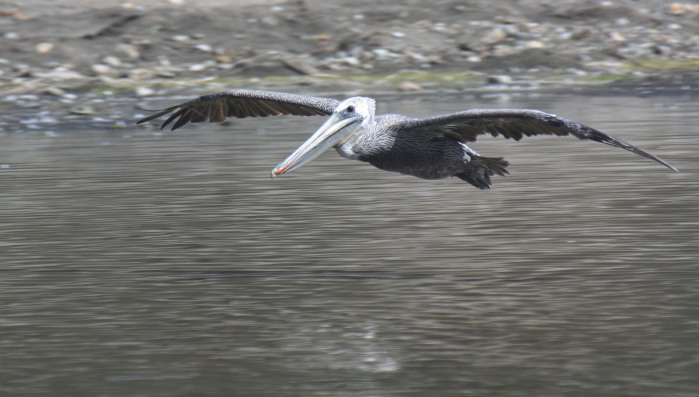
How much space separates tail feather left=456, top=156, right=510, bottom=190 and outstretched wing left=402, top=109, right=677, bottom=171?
245mm

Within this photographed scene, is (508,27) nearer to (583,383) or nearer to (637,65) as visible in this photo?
(637,65)

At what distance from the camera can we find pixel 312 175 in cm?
1385

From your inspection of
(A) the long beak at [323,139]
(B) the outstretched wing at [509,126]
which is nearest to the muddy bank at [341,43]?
(A) the long beak at [323,139]

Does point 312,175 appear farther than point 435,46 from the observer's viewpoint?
No

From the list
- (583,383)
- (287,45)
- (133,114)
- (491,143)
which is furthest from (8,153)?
(583,383)

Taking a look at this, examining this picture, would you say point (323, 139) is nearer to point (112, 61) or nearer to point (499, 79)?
point (499, 79)

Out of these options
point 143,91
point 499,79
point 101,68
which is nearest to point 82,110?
point 143,91

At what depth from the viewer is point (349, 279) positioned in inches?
338

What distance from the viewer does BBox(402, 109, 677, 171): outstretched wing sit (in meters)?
8.23

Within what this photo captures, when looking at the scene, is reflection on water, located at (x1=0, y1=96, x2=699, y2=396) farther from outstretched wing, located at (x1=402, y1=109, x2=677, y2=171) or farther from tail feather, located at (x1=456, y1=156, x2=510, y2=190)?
outstretched wing, located at (x1=402, y1=109, x2=677, y2=171)

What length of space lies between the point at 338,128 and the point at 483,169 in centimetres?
109

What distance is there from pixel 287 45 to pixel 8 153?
7.55 metres

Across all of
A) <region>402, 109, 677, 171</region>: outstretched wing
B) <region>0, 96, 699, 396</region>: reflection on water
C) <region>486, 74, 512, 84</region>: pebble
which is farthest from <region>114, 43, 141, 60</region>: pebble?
<region>402, 109, 677, 171</region>: outstretched wing

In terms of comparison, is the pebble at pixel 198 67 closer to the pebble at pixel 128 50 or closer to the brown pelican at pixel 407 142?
the pebble at pixel 128 50
